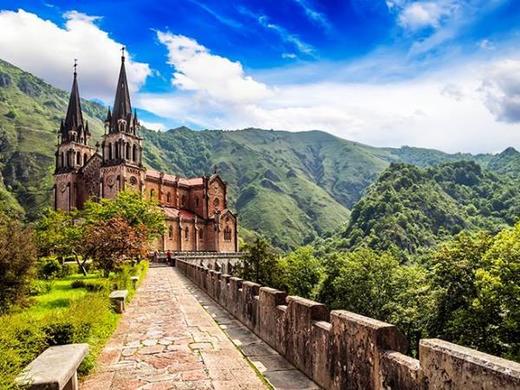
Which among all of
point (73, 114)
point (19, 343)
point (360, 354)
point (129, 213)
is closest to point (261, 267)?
point (129, 213)

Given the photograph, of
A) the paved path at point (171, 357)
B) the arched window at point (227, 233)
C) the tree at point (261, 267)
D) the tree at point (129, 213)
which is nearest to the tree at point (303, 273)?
the tree at point (261, 267)

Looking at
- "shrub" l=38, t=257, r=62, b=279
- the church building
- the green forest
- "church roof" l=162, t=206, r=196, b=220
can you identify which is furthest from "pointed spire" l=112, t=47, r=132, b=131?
"shrub" l=38, t=257, r=62, b=279

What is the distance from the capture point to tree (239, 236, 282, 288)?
5000cm

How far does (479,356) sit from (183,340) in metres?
6.87

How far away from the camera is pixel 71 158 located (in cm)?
6919

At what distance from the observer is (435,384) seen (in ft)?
11.5

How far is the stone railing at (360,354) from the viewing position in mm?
3182

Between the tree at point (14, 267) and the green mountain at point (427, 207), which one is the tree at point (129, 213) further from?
the green mountain at point (427, 207)

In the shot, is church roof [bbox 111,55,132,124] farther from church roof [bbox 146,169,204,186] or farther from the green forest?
the green forest

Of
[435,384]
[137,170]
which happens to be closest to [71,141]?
→ [137,170]

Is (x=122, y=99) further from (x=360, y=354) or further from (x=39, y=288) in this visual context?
(x=360, y=354)

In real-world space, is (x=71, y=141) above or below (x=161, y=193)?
above

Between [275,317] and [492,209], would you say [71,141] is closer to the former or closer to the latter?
[275,317]

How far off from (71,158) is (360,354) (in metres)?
71.9
